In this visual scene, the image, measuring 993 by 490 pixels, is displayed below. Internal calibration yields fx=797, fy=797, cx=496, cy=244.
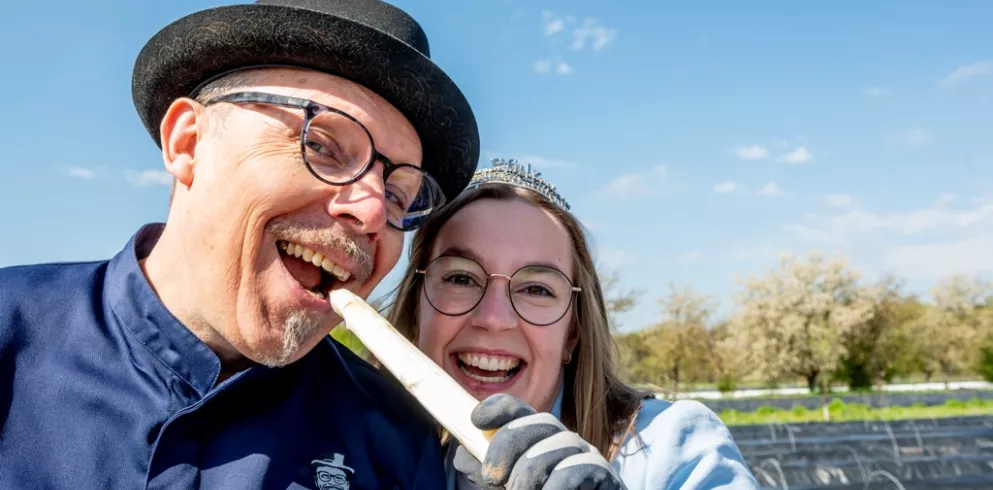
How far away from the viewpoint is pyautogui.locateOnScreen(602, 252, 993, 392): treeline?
2154 inches

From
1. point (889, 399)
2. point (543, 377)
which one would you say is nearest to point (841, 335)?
point (889, 399)

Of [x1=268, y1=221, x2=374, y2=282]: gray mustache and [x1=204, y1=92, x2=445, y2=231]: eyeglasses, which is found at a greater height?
[x1=204, y1=92, x2=445, y2=231]: eyeglasses

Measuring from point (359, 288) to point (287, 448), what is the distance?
1.73 ft

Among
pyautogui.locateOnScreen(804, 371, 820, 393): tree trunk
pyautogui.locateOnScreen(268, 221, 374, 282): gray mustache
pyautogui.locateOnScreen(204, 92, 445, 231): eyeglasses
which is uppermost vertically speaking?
pyautogui.locateOnScreen(204, 92, 445, 231): eyeglasses

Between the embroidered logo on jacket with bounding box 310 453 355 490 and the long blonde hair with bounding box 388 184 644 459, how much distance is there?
1.09 metres

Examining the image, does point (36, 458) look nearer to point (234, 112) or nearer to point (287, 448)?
point (287, 448)

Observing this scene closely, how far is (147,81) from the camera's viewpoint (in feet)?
8.61

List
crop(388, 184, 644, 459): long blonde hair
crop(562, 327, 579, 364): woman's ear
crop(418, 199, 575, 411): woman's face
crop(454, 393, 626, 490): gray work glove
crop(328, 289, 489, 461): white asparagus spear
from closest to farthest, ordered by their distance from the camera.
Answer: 1. crop(454, 393, 626, 490): gray work glove
2. crop(328, 289, 489, 461): white asparagus spear
3. crop(418, 199, 575, 411): woman's face
4. crop(388, 184, 644, 459): long blonde hair
5. crop(562, 327, 579, 364): woman's ear

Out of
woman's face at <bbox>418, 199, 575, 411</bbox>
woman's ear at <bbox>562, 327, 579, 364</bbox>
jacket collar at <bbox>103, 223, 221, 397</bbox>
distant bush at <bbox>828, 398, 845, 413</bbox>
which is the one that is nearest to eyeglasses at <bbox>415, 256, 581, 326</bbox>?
woman's face at <bbox>418, 199, 575, 411</bbox>

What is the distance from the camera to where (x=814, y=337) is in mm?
54938

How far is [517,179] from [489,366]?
2.81 ft

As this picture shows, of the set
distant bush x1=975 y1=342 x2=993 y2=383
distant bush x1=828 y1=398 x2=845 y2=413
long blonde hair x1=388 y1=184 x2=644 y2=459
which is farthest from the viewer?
distant bush x1=975 y1=342 x2=993 y2=383

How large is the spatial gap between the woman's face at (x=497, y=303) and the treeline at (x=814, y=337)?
166 ft

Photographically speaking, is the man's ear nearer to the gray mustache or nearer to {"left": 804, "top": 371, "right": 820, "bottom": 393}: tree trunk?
the gray mustache
